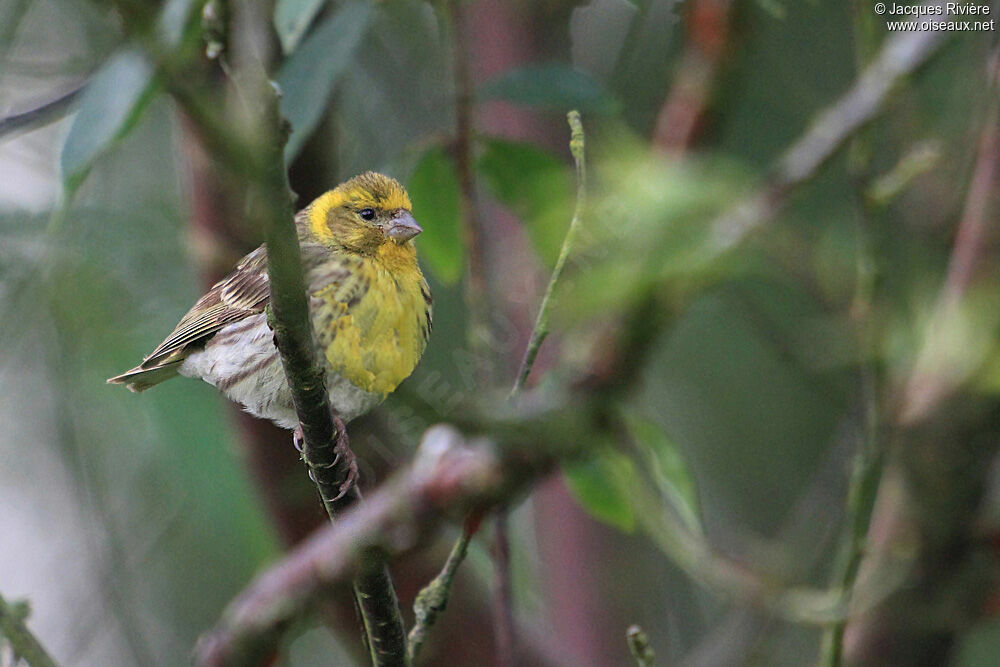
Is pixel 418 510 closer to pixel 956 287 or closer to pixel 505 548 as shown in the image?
pixel 505 548

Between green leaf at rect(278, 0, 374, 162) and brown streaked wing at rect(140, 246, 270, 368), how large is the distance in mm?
250

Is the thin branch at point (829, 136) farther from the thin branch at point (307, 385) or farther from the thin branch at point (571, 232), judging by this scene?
the thin branch at point (307, 385)

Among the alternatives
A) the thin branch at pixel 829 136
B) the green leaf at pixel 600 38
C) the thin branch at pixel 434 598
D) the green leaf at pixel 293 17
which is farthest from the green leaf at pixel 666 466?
the green leaf at pixel 600 38

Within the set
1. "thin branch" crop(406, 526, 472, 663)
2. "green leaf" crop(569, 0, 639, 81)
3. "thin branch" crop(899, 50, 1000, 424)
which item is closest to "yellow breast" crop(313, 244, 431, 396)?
"thin branch" crop(406, 526, 472, 663)

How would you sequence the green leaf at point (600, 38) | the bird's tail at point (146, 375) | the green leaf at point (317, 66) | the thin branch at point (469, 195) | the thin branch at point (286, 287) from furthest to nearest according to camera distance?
1. the green leaf at point (600, 38)
2. the thin branch at point (469, 195)
3. the green leaf at point (317, 66)
4. the bird's tail at point (146, 375)
5. the thin branch at point (286, 287)

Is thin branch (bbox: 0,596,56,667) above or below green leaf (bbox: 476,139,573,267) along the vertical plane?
below

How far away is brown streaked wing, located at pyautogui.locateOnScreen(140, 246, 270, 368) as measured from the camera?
2.00 metres

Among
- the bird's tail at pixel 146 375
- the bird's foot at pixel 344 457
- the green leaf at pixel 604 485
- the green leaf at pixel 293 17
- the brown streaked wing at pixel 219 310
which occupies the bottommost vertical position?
the green leaf at pixel 604 485

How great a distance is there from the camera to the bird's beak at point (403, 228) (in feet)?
7.37

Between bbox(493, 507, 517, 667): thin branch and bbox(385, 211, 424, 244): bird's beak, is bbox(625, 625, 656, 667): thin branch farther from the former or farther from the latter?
bbox(385, 211, 424, 244): bird's beak

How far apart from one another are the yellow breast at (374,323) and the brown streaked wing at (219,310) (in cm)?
12

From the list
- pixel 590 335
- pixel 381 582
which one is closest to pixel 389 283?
pixel 381 582

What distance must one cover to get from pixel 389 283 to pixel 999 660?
5715 mm

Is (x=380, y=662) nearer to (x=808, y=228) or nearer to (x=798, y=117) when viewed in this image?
(x=808, y=228)
